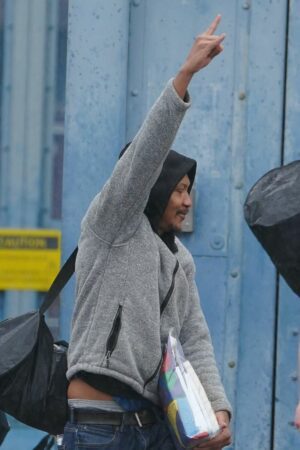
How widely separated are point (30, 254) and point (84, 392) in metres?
1.35

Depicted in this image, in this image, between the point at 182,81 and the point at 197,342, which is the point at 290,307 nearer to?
the point at 197,342

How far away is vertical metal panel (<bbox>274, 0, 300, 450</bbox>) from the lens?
502 cm

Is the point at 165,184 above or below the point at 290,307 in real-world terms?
above

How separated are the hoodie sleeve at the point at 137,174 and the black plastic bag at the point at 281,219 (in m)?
0.37

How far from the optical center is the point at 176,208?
3936mm

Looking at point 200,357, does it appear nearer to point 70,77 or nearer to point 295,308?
point 295,308

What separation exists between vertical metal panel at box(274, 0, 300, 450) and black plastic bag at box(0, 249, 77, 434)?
131cm

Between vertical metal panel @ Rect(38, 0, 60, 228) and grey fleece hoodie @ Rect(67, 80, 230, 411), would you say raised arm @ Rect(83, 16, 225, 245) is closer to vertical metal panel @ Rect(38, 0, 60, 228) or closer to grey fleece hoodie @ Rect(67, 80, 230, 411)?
grey fleece hoodie @ Rect(67, 80, 230, 411)

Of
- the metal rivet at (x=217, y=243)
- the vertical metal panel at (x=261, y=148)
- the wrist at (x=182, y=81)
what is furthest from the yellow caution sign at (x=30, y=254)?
the wrist at (x=182, y=81)

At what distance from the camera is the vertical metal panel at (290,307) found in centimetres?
502

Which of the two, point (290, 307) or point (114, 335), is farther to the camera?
point (290, 307)

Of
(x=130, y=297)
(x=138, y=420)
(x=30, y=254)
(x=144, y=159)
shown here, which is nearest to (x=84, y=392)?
(x=138, y=420)

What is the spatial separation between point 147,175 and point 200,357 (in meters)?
0.70

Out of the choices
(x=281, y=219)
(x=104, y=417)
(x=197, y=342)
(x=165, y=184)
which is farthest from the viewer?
(x=197, y=342)
